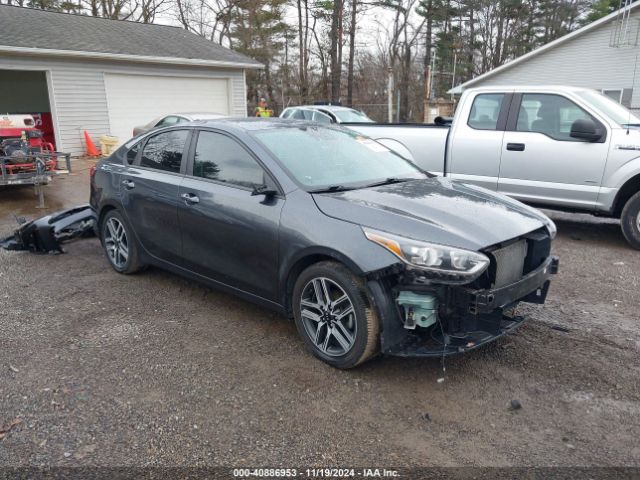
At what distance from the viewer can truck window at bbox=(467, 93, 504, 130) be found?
7161mm

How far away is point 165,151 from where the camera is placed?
4.86m

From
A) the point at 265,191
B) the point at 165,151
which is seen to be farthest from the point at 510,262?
the point at 165,151

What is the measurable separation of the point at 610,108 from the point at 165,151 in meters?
5.40

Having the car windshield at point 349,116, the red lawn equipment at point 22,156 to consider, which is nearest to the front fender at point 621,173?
the red lawn equipment at point 22,156

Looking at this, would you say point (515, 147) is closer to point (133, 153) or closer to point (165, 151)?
point (165, 151)

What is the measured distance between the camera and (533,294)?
3.73m

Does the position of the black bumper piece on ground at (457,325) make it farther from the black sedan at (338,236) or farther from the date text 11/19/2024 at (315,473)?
the date text 11/19/2024 at (315,473)

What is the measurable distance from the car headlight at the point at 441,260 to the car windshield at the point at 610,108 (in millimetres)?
4491

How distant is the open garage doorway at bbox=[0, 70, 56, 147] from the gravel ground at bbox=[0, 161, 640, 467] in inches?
626

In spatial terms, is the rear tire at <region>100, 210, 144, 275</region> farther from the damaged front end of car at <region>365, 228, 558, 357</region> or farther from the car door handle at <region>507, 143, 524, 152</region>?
the car door handle at <region>507, 143, 524, 152</region>

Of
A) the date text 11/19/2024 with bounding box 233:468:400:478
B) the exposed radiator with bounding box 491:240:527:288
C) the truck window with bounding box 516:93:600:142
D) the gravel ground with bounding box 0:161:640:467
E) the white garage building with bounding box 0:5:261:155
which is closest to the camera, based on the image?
the date text 11/19/2024 with bounding box 233:468:400:478

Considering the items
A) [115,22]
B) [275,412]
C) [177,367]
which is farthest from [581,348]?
[115,22]

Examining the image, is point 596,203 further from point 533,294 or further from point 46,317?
point 46,317

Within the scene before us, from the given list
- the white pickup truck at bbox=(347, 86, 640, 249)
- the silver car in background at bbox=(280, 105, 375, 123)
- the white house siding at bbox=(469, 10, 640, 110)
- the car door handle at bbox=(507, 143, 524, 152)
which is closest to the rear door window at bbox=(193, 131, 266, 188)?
the white pickup truck at bbox=(347, 86, 640, 249)
